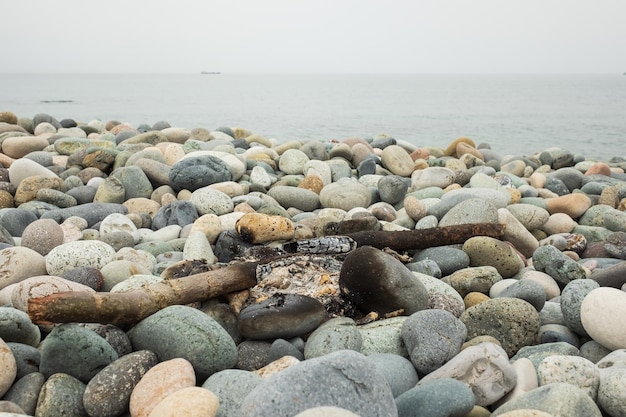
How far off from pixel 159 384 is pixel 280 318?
87 centimetres

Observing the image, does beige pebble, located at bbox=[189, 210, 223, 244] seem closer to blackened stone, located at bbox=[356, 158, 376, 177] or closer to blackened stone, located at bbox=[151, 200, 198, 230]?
blackened stone, located at bbox=[151, 200, 198, 230]

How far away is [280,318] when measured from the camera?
3268 mm

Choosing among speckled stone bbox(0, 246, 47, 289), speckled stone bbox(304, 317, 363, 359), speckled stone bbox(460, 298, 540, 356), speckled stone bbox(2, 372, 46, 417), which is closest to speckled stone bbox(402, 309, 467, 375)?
speckled stone bbox(460, 298, 540, 356)

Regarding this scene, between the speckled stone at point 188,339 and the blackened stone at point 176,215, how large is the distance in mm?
2626

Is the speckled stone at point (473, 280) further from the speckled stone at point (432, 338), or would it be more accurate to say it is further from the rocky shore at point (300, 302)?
the speckled stone at point (432, 338)

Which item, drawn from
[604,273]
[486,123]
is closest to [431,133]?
[486,123]

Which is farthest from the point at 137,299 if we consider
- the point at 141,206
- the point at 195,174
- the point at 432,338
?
the point at 195,174

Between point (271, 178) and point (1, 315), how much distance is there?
186 inches

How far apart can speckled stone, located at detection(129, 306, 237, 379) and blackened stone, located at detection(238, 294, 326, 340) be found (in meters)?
0.28

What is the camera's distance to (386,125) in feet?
80.2

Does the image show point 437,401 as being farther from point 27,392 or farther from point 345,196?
point 345,196

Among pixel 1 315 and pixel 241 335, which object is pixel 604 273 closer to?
pixel 241 335

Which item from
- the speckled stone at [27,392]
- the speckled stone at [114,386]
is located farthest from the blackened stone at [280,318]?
the speckled stone at [27,392]

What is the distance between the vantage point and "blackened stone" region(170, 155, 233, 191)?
21.6 feet
